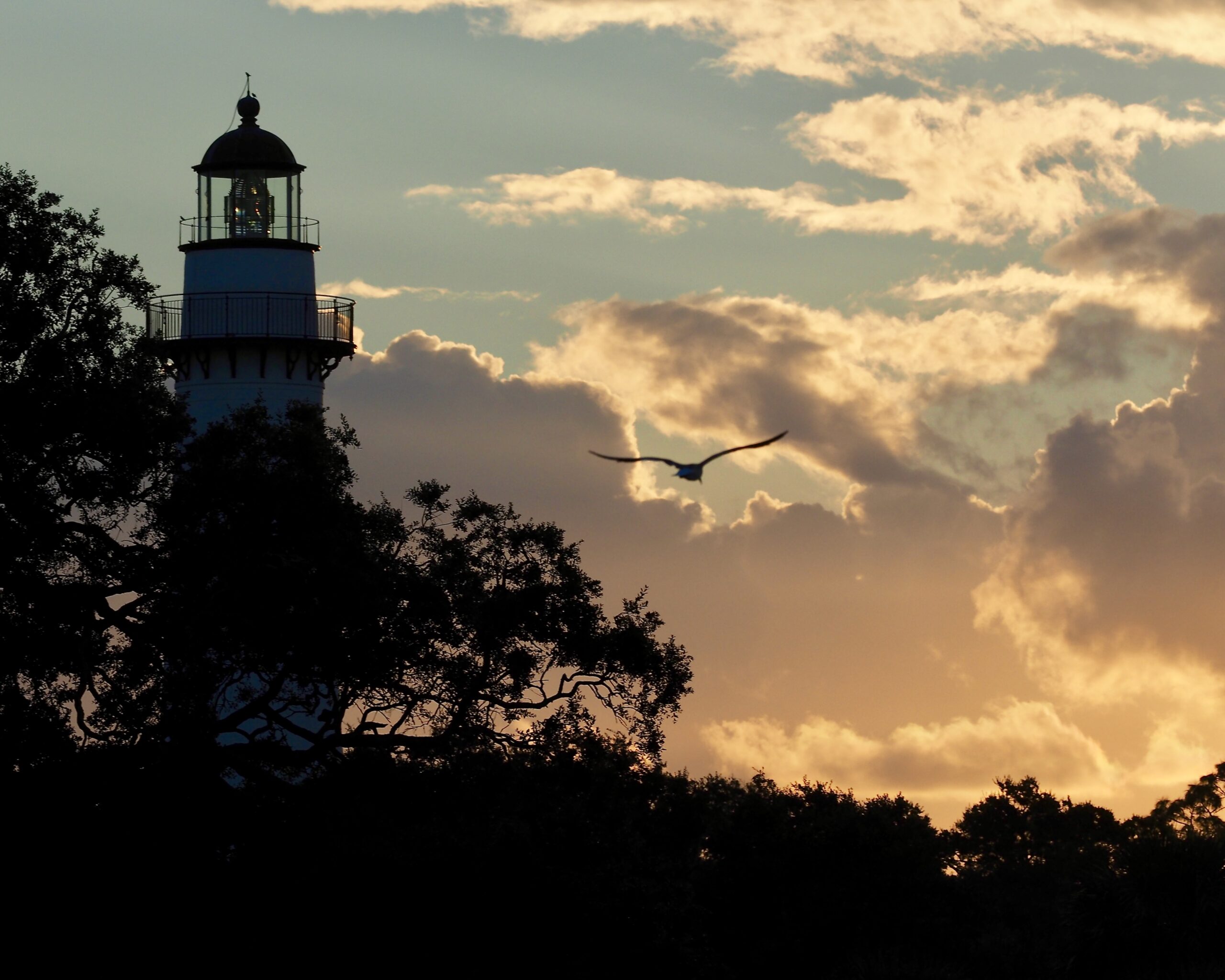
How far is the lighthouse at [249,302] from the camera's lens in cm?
4991

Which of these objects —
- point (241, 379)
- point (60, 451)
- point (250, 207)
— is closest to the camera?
point (60, 451)

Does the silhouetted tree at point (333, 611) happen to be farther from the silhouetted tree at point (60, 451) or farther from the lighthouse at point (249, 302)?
the lighthouse at point (249, 302)

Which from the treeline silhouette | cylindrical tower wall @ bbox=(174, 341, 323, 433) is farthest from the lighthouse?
the treeline silhouette

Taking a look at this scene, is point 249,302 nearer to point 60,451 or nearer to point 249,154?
point 249,154

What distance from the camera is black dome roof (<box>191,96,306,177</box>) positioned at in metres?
52.1

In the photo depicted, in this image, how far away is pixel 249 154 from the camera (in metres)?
52.1

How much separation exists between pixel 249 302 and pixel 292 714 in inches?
629

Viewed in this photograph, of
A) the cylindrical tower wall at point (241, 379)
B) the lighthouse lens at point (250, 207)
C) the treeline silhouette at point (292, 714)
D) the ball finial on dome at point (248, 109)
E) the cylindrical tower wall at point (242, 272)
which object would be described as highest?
the ball finial on dome at point (248, 109)

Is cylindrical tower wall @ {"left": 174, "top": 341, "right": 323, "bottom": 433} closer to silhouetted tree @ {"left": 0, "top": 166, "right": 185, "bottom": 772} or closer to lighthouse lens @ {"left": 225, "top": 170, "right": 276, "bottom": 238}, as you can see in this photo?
lighthouse lens @ {"left": 225, "top": 170, "right": 276, "bottom": 238}

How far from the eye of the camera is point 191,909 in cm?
3206

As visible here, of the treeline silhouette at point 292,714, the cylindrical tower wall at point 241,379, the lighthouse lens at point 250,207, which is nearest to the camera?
the treeline silhouette at point 292,714

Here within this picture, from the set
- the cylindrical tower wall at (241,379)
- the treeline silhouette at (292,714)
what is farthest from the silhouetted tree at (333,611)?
the cylindrical tower wall at (241,379)

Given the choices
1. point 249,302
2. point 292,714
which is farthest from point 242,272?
point 292,714

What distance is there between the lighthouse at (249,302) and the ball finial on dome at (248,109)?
2.37ft
